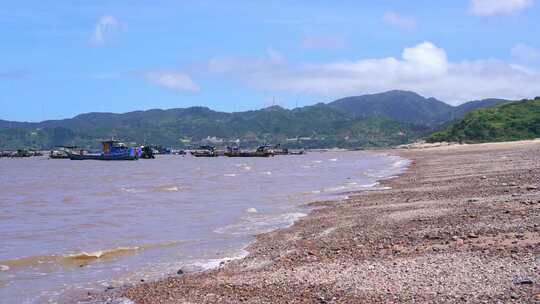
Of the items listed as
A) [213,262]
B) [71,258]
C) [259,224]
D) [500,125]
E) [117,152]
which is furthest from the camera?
[500,125]

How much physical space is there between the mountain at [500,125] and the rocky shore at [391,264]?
111m

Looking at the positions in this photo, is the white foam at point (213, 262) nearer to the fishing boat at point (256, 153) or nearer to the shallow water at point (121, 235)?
the shallow water at point (121, 235)

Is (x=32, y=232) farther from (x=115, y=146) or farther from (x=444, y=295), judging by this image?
(x=115, y=146)

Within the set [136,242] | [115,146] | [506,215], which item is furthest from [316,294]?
[115,146]

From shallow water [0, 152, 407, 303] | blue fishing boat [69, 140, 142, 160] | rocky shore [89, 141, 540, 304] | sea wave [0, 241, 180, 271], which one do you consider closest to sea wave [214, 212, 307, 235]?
shallow water [0, 152, 407, 303]

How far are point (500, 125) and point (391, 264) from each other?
421 ft

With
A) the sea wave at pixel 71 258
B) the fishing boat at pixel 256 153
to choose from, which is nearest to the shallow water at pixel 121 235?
the sea wave at pixel 71 258

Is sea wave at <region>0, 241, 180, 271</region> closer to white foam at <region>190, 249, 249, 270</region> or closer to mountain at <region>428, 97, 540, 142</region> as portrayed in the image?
white foam at <region>190, 249, 249, 270</region>

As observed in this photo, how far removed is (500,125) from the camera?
12962cm

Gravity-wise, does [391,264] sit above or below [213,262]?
above

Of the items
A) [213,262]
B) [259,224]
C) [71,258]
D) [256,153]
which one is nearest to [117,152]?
[256,153]

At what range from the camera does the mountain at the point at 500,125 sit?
12174cm

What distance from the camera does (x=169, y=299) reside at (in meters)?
9.63

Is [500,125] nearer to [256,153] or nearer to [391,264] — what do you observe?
[256,153]
